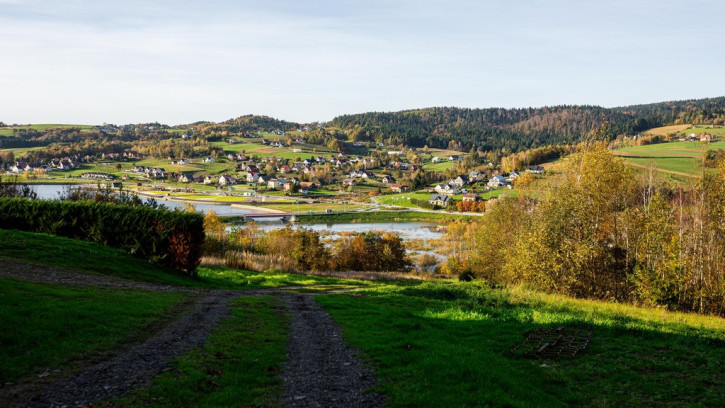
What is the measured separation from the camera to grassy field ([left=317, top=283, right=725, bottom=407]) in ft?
28.1

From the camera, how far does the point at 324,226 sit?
105 m

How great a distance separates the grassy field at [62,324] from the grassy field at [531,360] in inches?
254

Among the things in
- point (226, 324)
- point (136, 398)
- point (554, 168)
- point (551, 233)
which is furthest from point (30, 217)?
point (554, 168)

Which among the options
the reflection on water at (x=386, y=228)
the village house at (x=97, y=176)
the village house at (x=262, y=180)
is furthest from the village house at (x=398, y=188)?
the village house at (x=97, y=176)

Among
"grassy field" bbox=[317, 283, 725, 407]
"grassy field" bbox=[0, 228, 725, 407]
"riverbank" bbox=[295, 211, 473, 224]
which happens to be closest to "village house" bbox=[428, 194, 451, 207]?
"riverbank" bbox=[295, 211, 473, 224]

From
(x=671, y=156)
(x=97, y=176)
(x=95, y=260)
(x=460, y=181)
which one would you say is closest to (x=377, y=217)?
(x=460, y=181)

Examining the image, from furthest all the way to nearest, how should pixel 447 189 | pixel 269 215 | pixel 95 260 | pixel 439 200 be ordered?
1. pixel 447 189
2. pixel 439 200
3. pixel 269 215
4. pixel 95 260

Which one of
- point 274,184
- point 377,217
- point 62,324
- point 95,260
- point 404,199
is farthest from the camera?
point 274,184

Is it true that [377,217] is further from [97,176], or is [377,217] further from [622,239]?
[97,176]

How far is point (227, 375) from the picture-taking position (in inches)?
357

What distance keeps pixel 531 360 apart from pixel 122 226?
91.7ft

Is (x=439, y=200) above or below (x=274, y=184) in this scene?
below

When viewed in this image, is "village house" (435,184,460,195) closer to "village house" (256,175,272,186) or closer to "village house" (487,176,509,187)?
"village house" (487,176,509,187)

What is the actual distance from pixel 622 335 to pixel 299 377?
37.6 feet
